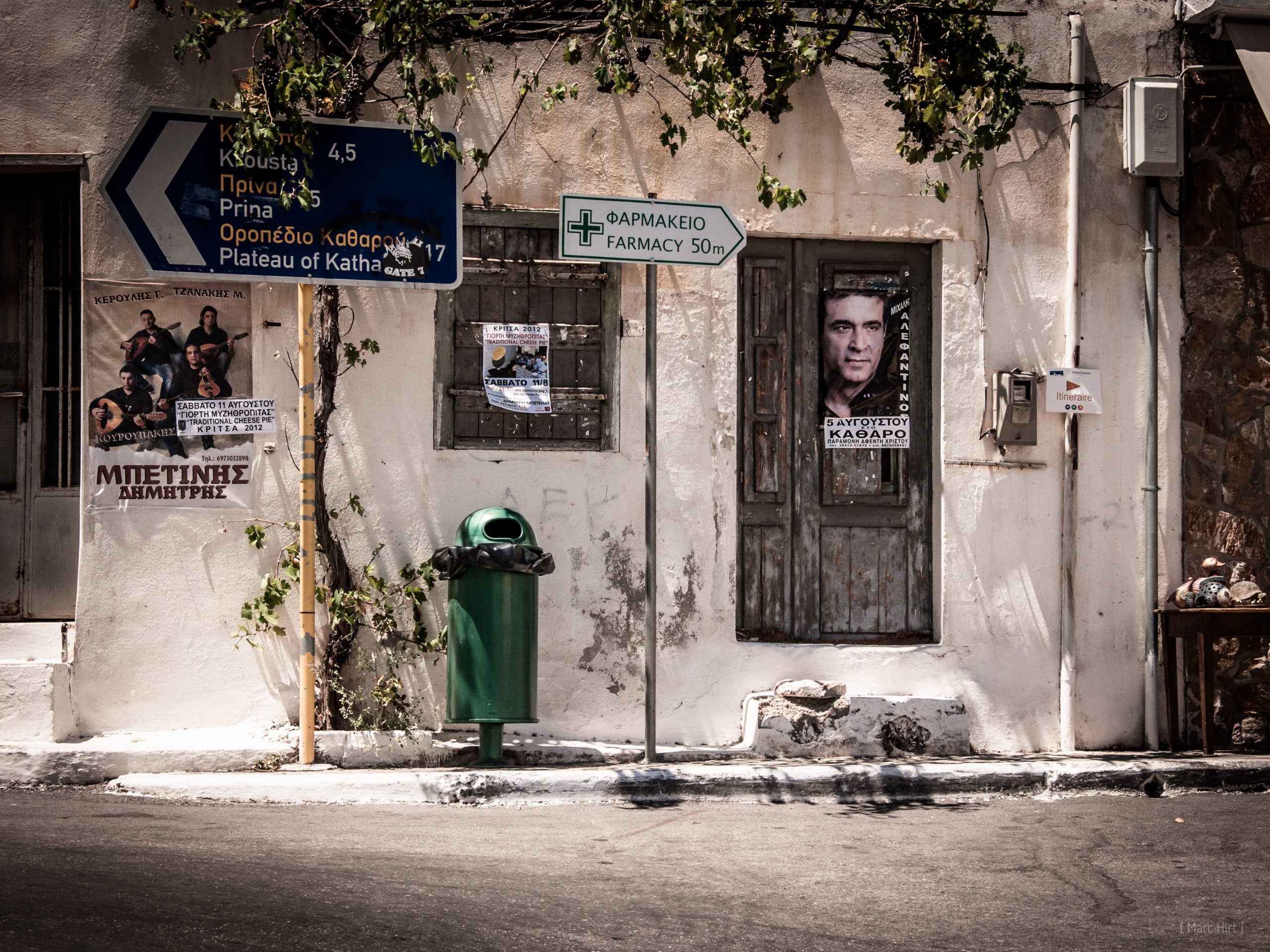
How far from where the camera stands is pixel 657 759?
6566mm

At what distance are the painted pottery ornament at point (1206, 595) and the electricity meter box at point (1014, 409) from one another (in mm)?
1220

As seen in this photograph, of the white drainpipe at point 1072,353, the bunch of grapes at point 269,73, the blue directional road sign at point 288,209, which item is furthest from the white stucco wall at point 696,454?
the blue directional road sign at point 288,209

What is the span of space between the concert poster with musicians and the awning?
18.9ft

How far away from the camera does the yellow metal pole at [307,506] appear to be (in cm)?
595

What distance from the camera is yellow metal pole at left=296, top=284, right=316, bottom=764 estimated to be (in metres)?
5.95

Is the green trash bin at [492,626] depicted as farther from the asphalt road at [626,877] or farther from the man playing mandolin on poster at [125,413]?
the man playing mandolin on poster at [125,413]

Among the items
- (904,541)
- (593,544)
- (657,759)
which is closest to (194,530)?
(593,544)

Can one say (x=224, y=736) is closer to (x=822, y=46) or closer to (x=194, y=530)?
(x=194, y=530)

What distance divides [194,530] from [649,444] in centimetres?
249

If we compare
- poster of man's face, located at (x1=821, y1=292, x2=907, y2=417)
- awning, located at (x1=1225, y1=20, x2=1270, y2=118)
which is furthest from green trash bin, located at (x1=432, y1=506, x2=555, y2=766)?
awning, located at (x1=1225, y1=20, x2=1270, y2=118)

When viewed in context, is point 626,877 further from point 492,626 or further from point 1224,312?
point 1224,312

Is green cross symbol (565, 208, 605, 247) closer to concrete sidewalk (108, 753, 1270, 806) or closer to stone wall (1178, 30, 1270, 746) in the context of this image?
concrete sidewalk (108, 753, 1270, 806)

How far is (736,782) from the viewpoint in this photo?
6.11m

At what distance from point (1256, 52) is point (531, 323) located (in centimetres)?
448
